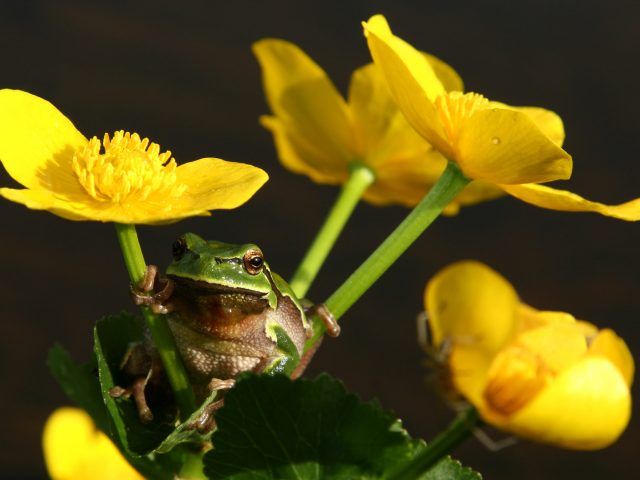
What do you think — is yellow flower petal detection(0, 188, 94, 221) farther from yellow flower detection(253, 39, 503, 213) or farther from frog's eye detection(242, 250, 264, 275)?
yellow flower detection(253, 39, 503, 213)

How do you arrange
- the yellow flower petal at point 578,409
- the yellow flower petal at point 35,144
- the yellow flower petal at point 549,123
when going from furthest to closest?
the yellow flower petal at point 549,123
the yellow flower petal at point 35,144
the yellow flower petal at point 578,409

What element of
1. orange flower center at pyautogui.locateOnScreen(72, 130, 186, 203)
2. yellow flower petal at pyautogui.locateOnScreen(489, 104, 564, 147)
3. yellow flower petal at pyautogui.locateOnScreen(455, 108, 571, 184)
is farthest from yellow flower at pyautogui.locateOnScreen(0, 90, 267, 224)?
yellow flower petal at pyautogui.locateOnScreen(489, 104, 564, 147)

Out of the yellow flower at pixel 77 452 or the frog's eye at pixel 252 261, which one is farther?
the yellow flower at pixel 77 452

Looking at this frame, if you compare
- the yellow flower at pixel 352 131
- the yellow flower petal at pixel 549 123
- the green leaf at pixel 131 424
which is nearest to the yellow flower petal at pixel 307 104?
the yellow flower at pixel 352 131

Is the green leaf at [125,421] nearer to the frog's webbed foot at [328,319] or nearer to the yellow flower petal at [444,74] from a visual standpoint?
the frog's webbed foot at [328,319]

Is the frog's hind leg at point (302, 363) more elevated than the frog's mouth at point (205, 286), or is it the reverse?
the frog's mouth at point (205, 286)

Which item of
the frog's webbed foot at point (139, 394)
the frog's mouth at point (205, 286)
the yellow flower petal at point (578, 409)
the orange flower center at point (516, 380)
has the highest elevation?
the yellow flower petal at point (578, 409)
